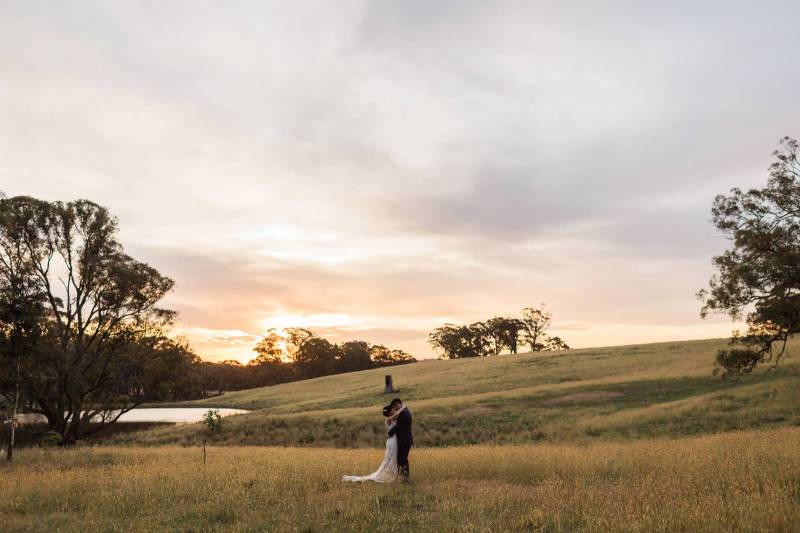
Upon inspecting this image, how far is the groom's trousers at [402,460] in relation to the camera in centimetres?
1584

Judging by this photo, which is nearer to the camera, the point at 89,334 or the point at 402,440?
the point at 402,440

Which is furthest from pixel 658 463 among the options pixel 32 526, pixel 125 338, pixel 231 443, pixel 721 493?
pixel 125 338

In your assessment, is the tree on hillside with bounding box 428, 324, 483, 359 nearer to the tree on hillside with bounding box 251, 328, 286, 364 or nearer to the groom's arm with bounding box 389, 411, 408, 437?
the tree on hillside with bounding box 251, 328, 286, 364

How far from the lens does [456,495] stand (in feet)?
43.3

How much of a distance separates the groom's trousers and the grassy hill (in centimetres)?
1610

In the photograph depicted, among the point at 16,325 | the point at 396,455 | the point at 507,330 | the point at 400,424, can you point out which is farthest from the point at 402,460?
the point at 507,330

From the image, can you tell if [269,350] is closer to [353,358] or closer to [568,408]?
[353,358]

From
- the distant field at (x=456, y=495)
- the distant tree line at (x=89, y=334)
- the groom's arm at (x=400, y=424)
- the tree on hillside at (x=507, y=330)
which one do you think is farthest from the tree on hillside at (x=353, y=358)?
the groom's arm at (x=400, y=424)

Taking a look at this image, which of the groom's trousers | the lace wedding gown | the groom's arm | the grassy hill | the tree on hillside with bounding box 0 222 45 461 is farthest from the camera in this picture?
the grassy hill

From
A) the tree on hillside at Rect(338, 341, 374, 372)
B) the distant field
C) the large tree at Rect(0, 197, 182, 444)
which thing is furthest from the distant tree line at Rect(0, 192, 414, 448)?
the tree on hillside at Rect(338, 341, 374, 372)

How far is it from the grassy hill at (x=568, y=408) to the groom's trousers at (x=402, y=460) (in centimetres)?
1610

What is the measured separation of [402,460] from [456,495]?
10.0 feet

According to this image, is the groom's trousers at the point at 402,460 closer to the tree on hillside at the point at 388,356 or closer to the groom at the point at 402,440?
the groom at the point at 402,440

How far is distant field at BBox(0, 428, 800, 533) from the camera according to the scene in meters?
10.2
